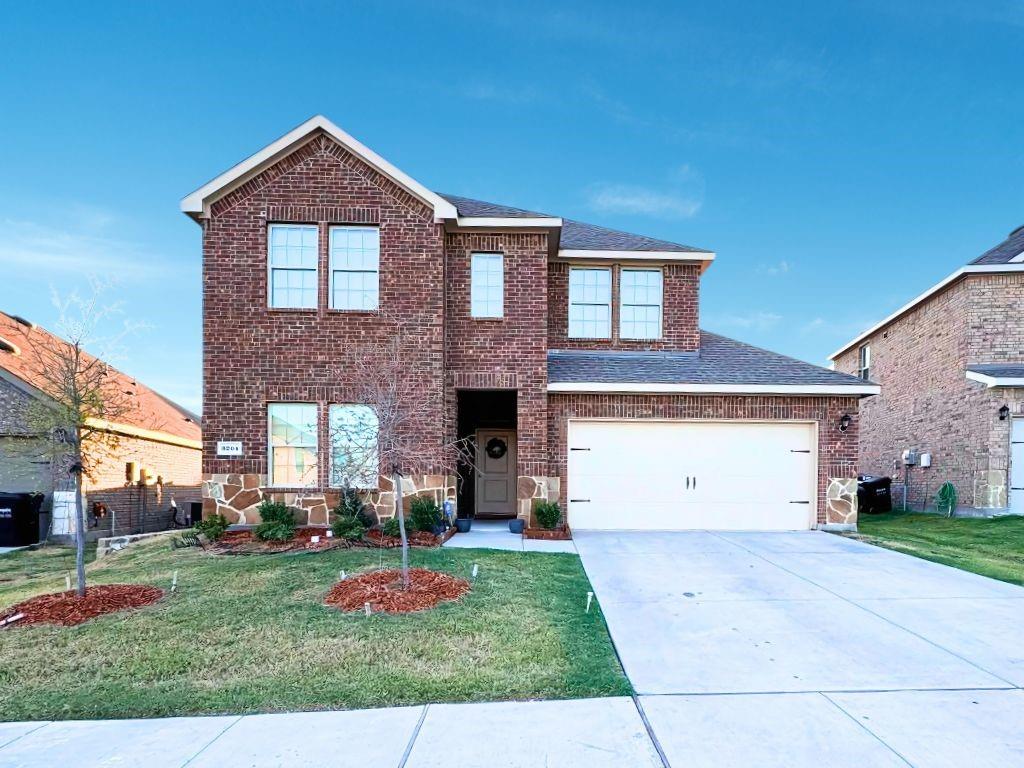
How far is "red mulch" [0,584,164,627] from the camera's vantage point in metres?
5.47

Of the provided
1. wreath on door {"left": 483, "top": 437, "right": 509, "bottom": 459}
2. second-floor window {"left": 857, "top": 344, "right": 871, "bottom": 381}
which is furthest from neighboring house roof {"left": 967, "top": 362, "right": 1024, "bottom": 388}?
wreath on door {"left": 483, "top": 437, "right": 509, "bottom": 459}

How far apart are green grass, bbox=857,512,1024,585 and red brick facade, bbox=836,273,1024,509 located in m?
1.31

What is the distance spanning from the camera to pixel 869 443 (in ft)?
63.5

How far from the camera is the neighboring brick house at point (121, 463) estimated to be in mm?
11219

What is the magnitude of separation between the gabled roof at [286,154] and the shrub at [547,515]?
5867 millimetres

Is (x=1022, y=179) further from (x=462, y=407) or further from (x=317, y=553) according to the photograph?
(x=317, y=553)

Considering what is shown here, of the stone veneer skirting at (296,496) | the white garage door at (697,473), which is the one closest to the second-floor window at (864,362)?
the white garage door at (697,473)

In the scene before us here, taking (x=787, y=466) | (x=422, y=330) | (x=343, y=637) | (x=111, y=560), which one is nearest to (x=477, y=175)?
(x=422, y=330)

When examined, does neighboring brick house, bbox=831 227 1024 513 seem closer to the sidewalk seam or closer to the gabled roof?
the gabled roof

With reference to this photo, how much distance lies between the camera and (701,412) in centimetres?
1070

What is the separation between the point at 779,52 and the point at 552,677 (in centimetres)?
1582

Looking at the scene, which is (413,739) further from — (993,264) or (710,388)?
(993,264)

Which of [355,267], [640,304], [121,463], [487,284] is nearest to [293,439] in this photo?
[355,267]

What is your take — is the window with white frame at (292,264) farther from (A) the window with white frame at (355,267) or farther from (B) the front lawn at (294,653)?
(B) the front lawn at (294,653)
